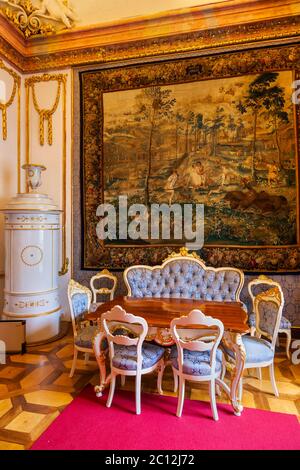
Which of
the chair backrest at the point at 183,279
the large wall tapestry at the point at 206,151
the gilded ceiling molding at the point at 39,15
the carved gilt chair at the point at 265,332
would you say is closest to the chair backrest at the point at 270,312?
the carved gilt chair at the point at 265,332

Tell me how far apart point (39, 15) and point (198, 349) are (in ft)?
18.2

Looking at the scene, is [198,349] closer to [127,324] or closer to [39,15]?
[127,324]

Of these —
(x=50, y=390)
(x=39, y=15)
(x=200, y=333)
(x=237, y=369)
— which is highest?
(x=39, y=15)

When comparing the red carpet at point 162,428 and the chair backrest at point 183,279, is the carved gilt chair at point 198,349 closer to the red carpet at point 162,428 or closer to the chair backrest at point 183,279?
the red carpet at point 162,428

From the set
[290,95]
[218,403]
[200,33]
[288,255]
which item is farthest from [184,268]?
[200,33]

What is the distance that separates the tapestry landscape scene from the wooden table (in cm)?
146

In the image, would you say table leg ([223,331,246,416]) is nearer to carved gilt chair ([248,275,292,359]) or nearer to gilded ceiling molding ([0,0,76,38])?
carved gilt chair ([248,275,292,359])

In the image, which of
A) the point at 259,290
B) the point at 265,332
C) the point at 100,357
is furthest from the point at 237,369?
the point at 259,290

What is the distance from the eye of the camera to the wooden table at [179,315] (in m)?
2.54

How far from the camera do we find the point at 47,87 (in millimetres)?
5117

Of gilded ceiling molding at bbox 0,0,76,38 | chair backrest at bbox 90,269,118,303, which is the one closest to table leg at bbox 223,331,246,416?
chair backrest at bbox 90,269,118,303

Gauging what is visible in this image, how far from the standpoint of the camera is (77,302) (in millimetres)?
3408

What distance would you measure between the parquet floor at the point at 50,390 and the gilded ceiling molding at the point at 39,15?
5155mm
